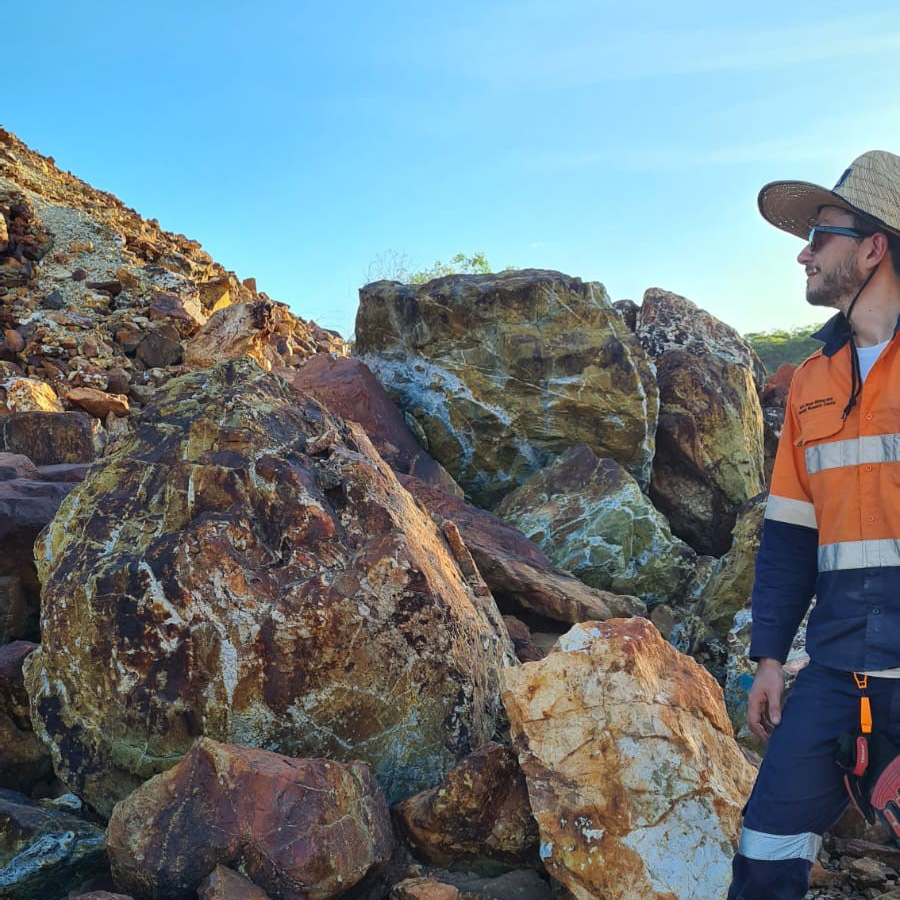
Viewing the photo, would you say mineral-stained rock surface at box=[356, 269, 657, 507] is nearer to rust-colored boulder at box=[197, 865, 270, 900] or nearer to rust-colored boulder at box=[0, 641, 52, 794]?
rust-colored boulder at box=[0, 641, 52, 794]

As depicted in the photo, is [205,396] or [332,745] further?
[205,396]

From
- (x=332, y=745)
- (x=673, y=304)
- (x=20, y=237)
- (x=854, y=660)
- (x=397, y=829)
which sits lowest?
(x=397, y=829)

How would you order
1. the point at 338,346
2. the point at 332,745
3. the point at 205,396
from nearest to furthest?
the point at 332,745 → the point at 205,396 → the point at 338,346

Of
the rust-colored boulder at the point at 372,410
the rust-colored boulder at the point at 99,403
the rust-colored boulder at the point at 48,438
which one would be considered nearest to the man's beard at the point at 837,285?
the rust-colored boulder at the point at 372,410

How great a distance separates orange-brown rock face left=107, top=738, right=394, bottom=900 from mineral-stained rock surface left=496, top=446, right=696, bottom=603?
12.1 ft

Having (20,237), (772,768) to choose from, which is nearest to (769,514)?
(772,768)

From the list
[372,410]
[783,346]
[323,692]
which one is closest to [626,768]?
[323,692]

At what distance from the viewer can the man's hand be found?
252 cm

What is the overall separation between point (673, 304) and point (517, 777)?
6660mm

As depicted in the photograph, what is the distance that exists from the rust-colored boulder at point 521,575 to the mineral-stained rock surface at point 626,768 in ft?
5.95

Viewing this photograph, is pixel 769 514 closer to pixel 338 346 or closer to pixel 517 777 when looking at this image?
pixel 517 777

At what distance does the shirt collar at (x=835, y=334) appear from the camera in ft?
8.34

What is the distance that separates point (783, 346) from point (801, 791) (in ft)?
79.7

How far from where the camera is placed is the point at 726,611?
18.4 feet
